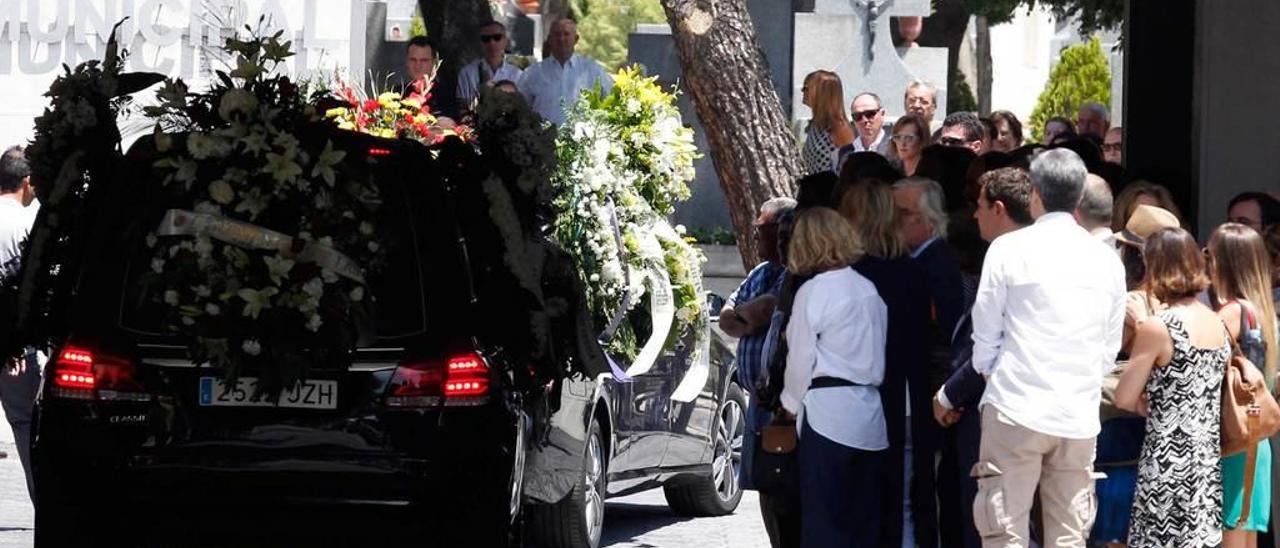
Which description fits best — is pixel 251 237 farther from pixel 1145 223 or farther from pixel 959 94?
pixel 959 94

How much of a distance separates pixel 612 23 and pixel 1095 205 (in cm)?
7063

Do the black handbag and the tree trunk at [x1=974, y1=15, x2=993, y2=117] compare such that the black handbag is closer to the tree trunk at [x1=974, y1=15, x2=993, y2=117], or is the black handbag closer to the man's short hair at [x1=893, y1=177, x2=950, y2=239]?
the man's short hair at [x1=893, y1=177, x2=950, y2=239]

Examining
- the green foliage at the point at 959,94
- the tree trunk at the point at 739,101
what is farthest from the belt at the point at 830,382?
the green foliage at the point at 959,94

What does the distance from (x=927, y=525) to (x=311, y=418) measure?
2486 mm

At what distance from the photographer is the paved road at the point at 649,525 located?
12.3 m

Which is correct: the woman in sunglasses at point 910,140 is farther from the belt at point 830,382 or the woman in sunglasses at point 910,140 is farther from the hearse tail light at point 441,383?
the hearse tail light at point 441,383

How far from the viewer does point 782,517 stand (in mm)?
9680

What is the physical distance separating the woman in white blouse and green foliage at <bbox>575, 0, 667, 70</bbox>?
6659 cm

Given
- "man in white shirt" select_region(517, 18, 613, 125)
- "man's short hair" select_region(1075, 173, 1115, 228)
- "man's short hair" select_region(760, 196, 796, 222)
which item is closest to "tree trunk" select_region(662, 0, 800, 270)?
"man in white shirt" select_region(517, 18, 613, 125)

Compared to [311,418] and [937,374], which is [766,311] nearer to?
[937,374]

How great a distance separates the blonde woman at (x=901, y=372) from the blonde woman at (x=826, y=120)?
4.78 m

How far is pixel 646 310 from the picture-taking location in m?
11.9

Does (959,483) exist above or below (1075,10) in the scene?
below

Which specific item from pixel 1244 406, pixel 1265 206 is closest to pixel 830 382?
Answer: pixel 1244 406
